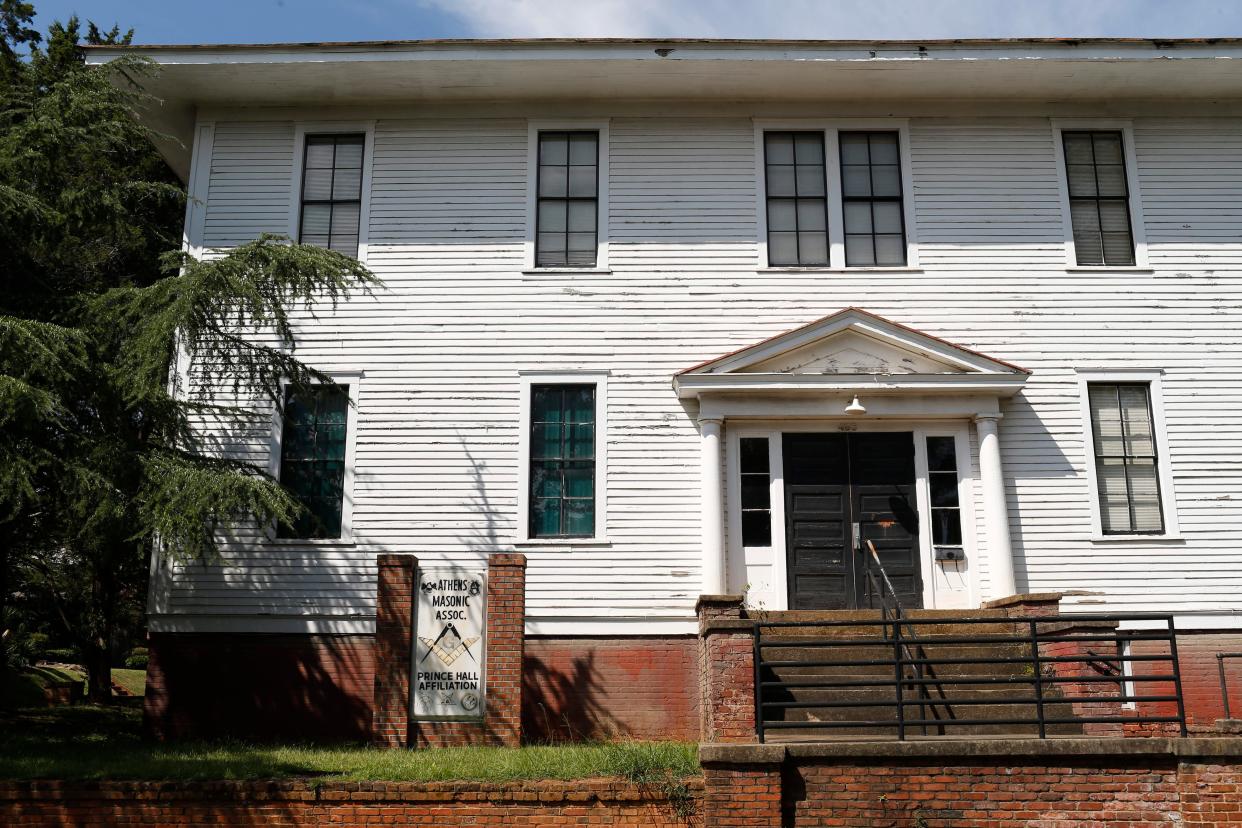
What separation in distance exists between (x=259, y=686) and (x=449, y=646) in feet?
12.1

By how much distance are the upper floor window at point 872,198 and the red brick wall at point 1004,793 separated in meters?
8.11

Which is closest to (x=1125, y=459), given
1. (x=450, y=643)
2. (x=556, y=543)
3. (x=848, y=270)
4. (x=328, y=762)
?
(x=848, y=270)

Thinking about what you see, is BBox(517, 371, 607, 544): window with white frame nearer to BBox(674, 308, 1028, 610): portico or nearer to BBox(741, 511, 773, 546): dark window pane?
BBox(674, 308, 1028, 610): portico

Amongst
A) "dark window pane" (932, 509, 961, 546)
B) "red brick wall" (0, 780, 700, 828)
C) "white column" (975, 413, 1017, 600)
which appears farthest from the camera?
"dark window pane" (932, 509, 961, 546)

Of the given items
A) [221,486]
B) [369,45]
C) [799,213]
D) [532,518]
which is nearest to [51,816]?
[221,486]

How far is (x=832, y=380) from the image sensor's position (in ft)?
48.7

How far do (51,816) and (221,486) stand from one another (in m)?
3.82

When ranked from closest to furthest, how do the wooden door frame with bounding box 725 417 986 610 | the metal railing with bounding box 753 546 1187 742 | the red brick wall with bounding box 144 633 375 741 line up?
the metal railing with bounding box 753 546 1187 742, the red brick wall with bounding box 144 633 375 741, the wooden door frame with bounding box 725 417 986 610

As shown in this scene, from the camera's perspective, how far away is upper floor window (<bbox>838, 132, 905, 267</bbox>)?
1614cm

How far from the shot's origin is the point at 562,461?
605 inches

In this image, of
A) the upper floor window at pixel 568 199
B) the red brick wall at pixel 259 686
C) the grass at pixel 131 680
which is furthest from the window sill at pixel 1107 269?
the grass at pixel 131 680

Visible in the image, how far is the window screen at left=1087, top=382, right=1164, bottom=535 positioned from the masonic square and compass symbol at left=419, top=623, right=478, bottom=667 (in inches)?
336

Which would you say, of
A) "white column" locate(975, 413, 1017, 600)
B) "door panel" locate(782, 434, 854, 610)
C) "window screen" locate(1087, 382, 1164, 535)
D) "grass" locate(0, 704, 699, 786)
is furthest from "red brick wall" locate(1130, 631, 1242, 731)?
"grass" locate(0, 704, 699, 786)

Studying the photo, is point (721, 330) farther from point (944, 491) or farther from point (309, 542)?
point (309, 542)
